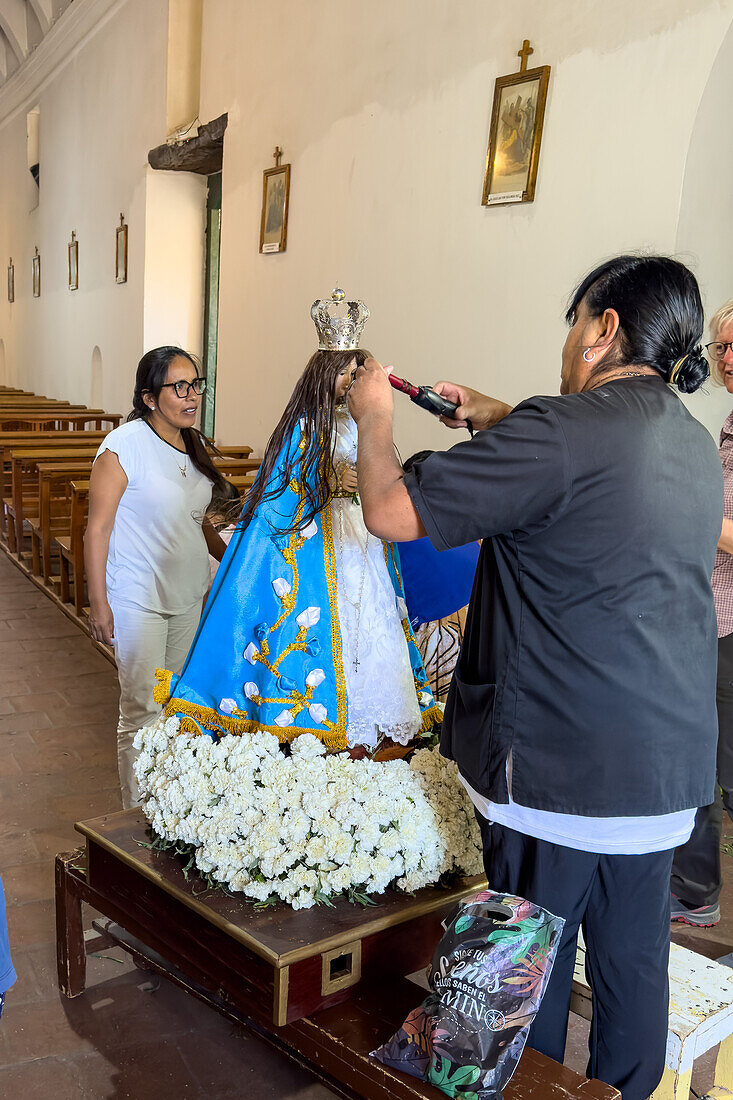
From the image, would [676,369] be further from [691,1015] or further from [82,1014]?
[82,1014]

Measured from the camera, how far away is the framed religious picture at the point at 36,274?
15461 mm

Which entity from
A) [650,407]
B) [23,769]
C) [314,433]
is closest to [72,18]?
[23,769]

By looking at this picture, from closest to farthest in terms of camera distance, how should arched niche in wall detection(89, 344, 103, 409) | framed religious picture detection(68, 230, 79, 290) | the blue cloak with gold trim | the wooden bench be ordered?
the wooden bench → the blue cloak with gold trim → arched niche in wall detection(89, 344, 103, 409) → framed religious picture detection(68, 230, 79, 290)

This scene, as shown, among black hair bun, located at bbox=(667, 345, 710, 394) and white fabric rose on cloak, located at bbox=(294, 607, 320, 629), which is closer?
black hair bun, located at bbox=(667, 345, 710, 394)

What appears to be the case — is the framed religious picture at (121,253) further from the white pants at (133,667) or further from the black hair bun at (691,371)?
the black hair bun at (691,371)

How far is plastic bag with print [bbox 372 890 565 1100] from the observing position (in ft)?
5.18

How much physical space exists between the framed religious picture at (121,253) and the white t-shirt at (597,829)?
34.7 feet

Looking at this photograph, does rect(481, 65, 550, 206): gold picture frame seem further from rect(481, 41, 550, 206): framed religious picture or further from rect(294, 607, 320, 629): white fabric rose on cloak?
rect(294, 607, 320, 629): white fabric rose on cloak

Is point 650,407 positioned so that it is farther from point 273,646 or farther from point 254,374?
point 254,374

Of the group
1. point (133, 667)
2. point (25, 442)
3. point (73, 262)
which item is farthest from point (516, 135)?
point (73, 262)

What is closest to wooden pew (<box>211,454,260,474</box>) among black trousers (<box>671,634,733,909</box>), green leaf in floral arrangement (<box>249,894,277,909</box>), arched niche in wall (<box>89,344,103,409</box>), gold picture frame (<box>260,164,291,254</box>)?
gold picture frame (<box>260,164,291,254</box>)

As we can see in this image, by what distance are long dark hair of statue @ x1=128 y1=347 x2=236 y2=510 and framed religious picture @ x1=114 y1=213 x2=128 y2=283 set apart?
8.55 metres

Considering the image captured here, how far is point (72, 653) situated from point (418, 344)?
9.28 feet

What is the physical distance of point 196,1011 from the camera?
2.52 meters
